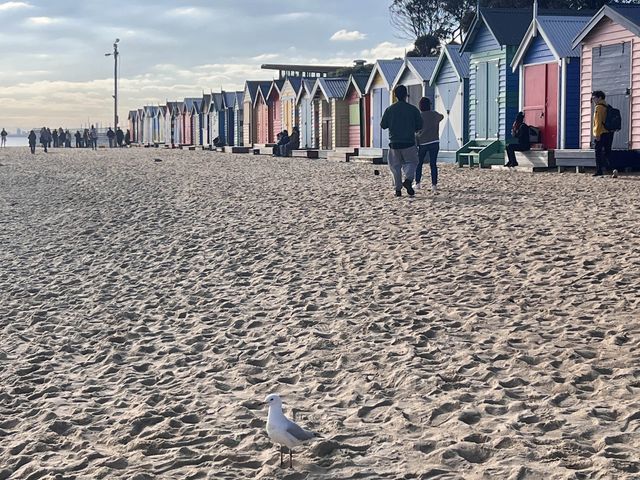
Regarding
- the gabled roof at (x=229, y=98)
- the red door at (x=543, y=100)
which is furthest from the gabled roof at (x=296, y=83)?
the red door at (x=543, y=100)

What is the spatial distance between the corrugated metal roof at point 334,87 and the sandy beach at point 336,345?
27231 millimetres

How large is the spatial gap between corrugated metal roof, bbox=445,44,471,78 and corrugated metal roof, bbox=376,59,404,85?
5.09m

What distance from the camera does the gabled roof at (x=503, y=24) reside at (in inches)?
1018

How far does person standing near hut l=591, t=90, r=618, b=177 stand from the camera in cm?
1834

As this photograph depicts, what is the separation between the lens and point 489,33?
26.5 m

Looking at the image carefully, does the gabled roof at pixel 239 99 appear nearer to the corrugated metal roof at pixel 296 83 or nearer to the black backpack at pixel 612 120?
the corrugated metal roof at pixel 296 83

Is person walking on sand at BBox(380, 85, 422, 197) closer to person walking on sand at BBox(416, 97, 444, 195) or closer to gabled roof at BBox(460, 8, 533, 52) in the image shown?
person walking on sand at BBox(416, 97, 444, 195)

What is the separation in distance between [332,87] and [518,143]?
18366mm

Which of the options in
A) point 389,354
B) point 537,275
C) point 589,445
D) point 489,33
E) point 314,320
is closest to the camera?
point 589,445

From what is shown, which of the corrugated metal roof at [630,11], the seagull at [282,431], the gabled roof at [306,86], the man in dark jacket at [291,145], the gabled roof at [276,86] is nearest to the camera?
the seagull at [282,431]

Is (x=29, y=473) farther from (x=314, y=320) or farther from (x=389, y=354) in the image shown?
(x=314, y=320)

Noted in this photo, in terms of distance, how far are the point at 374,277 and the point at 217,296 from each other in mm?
1579

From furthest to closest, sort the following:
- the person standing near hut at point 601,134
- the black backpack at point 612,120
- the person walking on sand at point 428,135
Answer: the black backpack at point 612,120 < the person standing near hut at point 601,134 < the person walking on sand at point 428,135

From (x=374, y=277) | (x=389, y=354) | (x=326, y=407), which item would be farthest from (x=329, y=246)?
(x=326, y=407)
